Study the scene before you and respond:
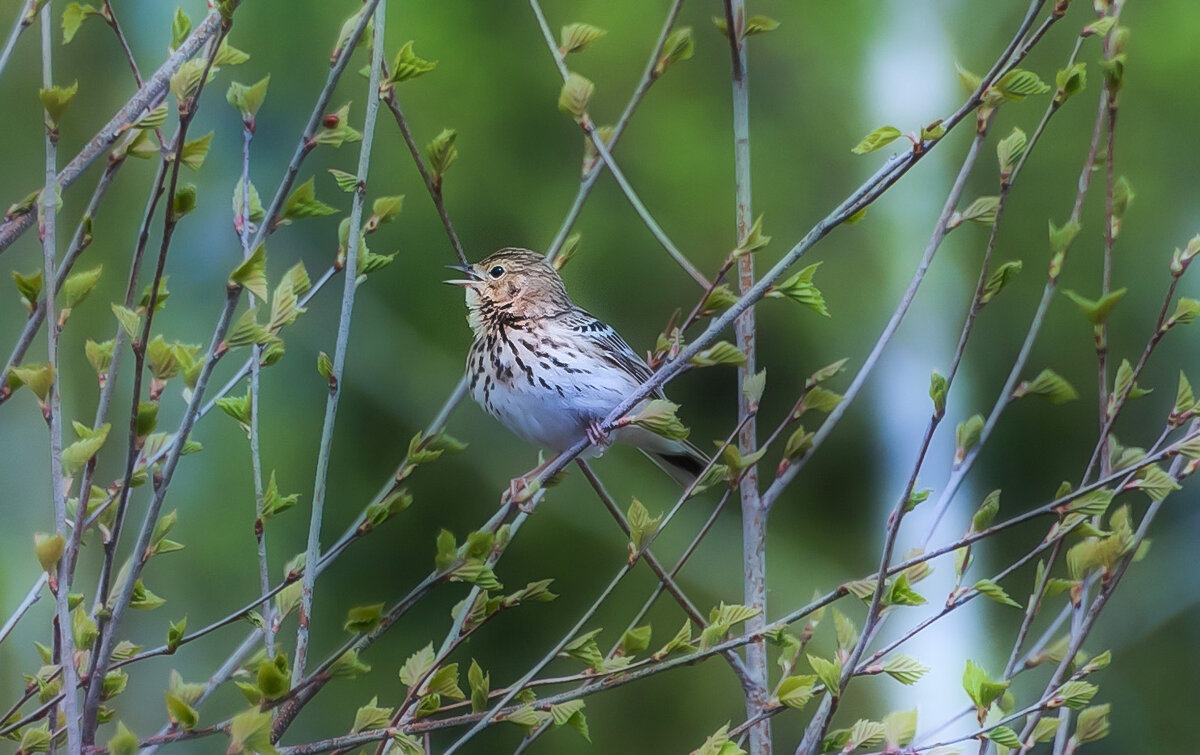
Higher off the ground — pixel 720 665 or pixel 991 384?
pixel 991 384

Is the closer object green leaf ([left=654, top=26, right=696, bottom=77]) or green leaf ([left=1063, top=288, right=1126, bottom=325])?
green leaf ([left=1063, top=288, right=1126, bottom=325])

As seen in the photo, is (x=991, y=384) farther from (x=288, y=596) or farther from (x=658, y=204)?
(x=288, y=596)

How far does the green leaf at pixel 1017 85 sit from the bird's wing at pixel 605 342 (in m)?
0.98

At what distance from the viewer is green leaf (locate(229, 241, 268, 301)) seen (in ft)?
2.83

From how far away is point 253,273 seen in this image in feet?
2.88

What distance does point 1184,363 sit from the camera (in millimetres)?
3334

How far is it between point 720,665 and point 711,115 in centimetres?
156

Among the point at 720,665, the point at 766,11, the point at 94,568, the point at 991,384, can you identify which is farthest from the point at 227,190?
the point at 991,384

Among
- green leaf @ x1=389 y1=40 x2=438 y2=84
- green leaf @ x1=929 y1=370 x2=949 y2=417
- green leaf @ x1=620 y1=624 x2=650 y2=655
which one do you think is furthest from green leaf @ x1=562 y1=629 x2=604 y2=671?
green leaf @ x1=389 y1=40 x2=438 y2=84

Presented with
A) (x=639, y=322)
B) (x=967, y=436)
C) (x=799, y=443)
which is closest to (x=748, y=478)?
(x=799, y=443)

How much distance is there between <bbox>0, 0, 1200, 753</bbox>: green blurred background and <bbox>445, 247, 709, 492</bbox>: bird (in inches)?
39.2

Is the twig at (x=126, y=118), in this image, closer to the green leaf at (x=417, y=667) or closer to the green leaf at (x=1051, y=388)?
the green leaf at (x=417, y=667)

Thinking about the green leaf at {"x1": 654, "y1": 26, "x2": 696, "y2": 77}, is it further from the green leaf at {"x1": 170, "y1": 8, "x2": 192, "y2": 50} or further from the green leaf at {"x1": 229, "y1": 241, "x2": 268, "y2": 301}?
the green leaf at {"x1": 229, "y1": 241, "x2": 268, "y2": 301}

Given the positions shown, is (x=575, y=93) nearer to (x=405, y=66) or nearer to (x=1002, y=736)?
(x=405, y=66)
